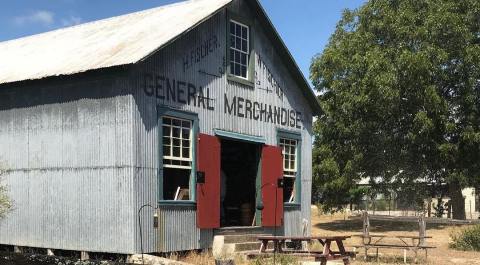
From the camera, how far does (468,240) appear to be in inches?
795

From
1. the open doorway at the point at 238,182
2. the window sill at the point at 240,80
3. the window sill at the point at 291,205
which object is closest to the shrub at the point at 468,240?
the window sill at the point at 291,205

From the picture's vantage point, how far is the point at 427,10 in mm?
30062

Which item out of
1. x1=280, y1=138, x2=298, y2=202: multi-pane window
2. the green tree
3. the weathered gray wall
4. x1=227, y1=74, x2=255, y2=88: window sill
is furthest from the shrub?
x1=227, y1=74, x2=255, y2=88: window sill

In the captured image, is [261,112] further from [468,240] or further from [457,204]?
[457,204]

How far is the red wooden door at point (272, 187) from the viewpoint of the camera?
1845cm

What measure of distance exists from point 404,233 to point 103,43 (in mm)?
17148

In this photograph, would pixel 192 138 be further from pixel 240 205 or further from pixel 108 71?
pixel 240 205

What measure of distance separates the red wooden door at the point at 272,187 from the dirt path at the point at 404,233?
291 centimetres

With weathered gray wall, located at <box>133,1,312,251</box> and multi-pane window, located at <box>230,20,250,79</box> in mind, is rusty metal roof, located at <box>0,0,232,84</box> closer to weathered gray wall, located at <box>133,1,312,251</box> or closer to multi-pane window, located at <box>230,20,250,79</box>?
weathered gray wall, located at <box>133,1,312,251</box>

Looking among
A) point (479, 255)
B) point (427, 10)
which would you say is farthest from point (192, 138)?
point (427, 10)

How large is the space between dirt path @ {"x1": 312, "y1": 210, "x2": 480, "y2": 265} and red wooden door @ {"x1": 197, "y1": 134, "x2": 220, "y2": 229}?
371 centimetres

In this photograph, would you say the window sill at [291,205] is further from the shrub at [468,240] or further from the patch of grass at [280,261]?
the patch of grass at [280,261]

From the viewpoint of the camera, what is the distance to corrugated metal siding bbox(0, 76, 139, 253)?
14148 mm

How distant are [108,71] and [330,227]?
2101 centimetres
